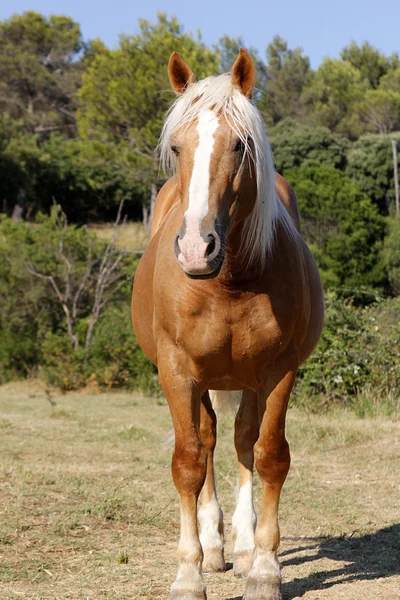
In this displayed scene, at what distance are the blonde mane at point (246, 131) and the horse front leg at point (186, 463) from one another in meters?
0.65

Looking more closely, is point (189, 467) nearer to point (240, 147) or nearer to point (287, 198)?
point (240, 147)

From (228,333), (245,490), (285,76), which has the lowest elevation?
(245,490)

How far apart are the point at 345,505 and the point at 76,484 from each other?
7.01ft

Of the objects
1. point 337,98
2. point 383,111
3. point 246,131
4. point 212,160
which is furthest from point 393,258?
point 212,160

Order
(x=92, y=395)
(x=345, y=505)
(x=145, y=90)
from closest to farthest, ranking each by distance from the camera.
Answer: (x=345, y=505), (x=92, y=395), (x=145, y=90)

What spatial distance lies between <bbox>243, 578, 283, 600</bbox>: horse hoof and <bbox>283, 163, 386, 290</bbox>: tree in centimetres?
2129

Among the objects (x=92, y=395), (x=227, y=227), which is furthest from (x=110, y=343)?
(x=227, y=227)

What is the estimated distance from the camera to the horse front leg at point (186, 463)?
3.61 metres

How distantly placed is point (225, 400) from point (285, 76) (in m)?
51.6

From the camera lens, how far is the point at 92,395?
16.1 meters

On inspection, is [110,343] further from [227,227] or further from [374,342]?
[227,227]

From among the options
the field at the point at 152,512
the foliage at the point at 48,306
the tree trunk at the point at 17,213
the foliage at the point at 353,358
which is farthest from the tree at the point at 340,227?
the field at the point at 152,512

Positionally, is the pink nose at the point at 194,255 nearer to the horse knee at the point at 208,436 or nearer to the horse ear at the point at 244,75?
the horse ear at the point at 244,75

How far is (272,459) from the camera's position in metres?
3.77
